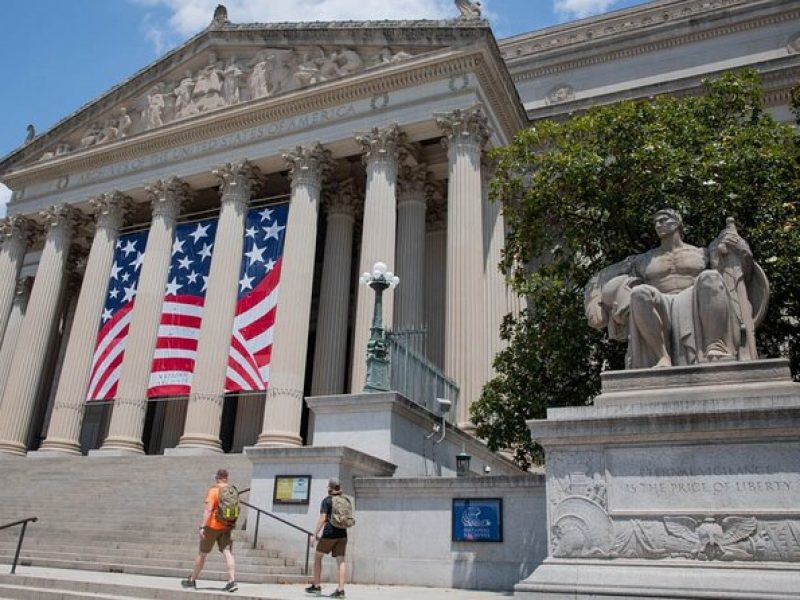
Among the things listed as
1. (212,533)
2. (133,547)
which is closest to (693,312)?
(212,533)

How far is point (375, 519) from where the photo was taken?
1168 cm

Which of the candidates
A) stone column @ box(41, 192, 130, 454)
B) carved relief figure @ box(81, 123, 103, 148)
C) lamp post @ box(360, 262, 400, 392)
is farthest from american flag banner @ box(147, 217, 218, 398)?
lamp post @ box(360, 262, 400, 392)

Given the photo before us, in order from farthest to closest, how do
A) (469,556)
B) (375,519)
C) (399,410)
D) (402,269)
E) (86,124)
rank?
(86,124) < (402,269) < (399,410) < (375,519) < (469,556)

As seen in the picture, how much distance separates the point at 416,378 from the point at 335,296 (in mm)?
10562

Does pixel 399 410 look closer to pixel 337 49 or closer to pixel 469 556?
pixel 469 556

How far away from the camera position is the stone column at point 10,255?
102 feet

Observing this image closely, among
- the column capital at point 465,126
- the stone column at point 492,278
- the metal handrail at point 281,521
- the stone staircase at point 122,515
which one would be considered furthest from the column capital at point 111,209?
the metal handrail at point 281,521

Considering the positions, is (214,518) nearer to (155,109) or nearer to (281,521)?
(281,521)

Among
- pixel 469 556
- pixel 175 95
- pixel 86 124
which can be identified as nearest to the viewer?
pixel 469 556

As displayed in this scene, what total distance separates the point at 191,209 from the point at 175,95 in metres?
5.14

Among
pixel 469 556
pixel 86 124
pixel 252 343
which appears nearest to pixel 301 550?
pixel 469 556

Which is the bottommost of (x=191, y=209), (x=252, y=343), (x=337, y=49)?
(x=252, y=343)

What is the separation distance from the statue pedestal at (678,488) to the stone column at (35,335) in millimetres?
26362

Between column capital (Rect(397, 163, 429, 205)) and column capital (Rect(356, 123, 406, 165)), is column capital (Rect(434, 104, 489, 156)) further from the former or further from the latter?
column capital (Rect(397, 163, 429, 205))
